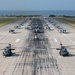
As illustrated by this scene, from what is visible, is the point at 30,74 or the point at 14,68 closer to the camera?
the point at 30,74

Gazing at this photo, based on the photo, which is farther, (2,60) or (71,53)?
(71,53)

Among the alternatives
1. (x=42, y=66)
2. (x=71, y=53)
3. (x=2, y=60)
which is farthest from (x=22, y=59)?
(x=71, y=53)

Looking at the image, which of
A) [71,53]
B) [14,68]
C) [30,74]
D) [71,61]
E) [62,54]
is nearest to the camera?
[30,74]

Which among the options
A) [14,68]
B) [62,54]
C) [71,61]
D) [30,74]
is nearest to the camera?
[30,74]

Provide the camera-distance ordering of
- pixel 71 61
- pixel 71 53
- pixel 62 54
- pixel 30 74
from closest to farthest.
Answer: pixel 30 74
pixel 71 61
pixel 62 54
pixel 71 53

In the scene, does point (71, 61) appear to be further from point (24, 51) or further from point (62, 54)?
point (24, 51)

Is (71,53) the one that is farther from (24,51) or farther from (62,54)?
(24,51)

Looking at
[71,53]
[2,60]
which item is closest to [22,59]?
[2,60]

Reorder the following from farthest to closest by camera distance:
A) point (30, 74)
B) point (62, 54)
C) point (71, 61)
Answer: point (62, 54) < point (71, 61) < point (30, 74)

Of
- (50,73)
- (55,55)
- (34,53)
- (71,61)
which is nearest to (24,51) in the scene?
(34,53)
